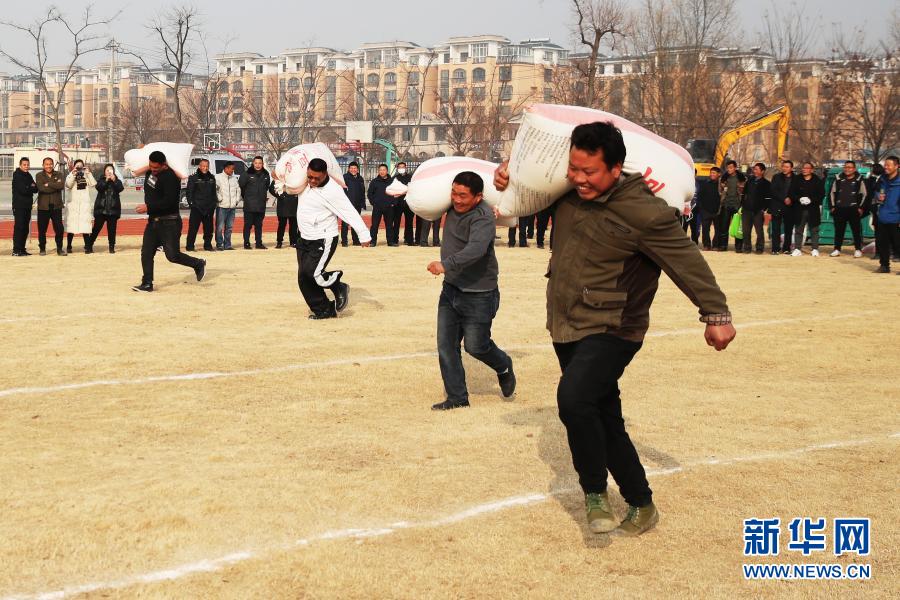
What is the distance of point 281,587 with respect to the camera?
448 cm

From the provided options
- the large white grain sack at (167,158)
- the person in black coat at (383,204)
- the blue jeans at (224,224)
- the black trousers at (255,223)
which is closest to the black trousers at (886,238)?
the person in black coat at (383,204)

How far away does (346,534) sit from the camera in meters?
5.13

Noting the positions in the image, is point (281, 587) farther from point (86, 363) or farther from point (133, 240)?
point (133, 240)

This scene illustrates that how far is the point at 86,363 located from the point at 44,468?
362 centimetres

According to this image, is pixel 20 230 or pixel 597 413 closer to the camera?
pixel 597 413

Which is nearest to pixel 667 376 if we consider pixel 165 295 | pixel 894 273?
pixel 165 295

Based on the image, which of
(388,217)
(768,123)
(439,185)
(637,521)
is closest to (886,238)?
(388,217)

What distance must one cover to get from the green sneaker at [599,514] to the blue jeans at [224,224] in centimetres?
1797

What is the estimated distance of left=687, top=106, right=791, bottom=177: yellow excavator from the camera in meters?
31.5

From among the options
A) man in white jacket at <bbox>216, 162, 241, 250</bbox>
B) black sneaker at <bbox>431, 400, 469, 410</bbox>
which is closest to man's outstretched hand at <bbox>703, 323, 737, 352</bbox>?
black sneaker at <bbox>431, 400, 469, 410</bbox>

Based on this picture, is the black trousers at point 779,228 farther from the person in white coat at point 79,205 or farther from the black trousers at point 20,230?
the black trousers at point 20,230

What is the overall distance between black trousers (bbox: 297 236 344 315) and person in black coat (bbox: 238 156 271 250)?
10.4 m

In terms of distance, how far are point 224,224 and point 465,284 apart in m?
15.3

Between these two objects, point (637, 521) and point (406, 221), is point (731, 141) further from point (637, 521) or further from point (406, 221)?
point (637, 521)
